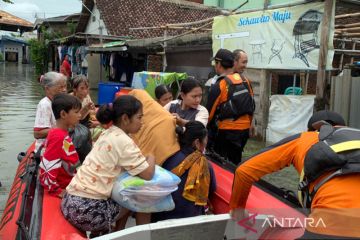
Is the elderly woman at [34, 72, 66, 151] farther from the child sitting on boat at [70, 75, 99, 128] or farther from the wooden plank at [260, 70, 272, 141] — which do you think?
the wooden plank at [260, 70, 272, 141]

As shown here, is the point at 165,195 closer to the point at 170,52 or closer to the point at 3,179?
the point at 3,179

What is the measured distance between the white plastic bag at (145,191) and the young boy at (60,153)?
2.03ft

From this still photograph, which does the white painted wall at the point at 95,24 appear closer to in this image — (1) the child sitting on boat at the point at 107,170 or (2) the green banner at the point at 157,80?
(2) the green banner at the point at 157,80

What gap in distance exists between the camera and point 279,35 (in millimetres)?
7133

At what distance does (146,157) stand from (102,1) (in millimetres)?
18779

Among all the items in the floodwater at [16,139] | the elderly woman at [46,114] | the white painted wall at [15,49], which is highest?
the white painted wall at [15,49]

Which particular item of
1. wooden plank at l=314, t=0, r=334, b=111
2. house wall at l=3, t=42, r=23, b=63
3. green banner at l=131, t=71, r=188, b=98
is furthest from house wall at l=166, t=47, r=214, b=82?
house wall at l=3, t=42, r=23, b=63

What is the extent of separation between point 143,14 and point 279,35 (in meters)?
14.1

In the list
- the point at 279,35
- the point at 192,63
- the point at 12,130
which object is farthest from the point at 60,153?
the point at 192,63

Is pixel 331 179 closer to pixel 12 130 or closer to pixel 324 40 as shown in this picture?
pixel 324 40

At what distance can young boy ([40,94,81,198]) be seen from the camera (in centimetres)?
300

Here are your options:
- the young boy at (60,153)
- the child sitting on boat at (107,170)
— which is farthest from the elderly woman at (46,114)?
the child sitting on boat at (107,170)

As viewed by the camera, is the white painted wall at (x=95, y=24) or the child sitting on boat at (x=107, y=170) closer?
the child sitting on boat at (x=107, y=170)

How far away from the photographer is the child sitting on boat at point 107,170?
254 cm
